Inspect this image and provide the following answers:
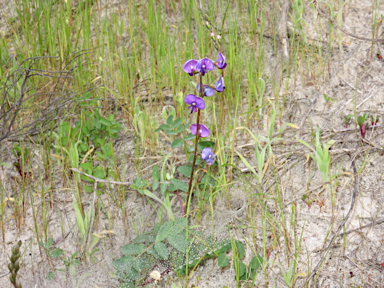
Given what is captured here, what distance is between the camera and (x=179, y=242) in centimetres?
180

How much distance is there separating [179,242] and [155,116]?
1.06 m

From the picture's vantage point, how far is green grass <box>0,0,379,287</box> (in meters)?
Result: 1.98

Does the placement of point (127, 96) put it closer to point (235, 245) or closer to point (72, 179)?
point (72, 179)

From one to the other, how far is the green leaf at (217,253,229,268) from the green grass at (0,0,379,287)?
0.40 feet

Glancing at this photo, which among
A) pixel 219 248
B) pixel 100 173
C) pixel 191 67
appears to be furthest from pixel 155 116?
pixel 219 248

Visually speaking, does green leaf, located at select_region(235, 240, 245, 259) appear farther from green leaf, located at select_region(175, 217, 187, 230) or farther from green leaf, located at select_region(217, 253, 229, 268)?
green leaf, located at select_region(175, 217, 187, 230)

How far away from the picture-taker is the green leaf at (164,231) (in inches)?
71.6

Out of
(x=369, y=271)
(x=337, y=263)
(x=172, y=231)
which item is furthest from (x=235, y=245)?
(x=369, y=271)

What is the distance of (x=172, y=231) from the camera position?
Result: 184 cm

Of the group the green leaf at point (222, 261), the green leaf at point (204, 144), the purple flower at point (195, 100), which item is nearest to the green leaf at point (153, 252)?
the green leaf at point (222, 261)

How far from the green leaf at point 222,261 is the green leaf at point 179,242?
0.16 metres

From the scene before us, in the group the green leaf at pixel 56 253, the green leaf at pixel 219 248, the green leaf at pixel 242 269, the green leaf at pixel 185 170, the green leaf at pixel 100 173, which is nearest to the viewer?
the green leaf at pixel 242 269

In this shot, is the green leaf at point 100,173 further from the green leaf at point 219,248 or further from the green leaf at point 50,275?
the green leaf at point 219,248

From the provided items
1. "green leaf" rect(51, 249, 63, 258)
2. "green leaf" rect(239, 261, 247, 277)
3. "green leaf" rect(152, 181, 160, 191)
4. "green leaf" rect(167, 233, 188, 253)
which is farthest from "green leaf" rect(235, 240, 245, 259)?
"green leaf" rect(51, 249, 63, 258)
